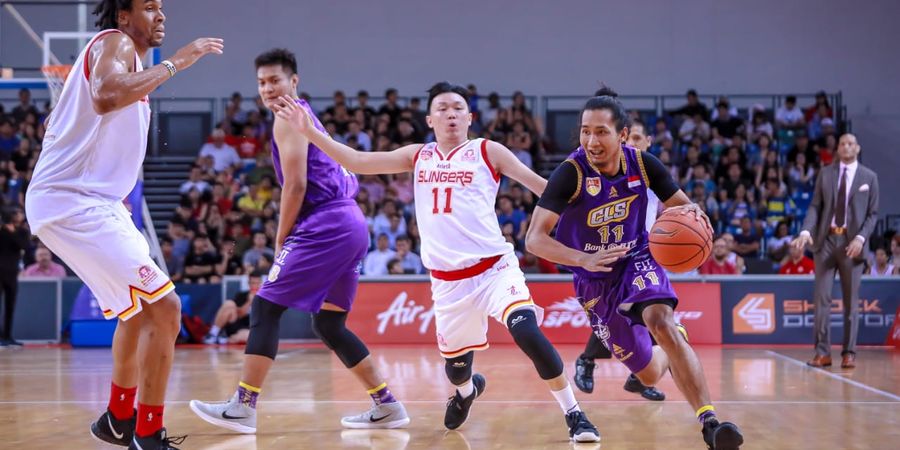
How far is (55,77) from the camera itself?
12.9m

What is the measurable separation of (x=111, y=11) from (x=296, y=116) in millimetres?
1130

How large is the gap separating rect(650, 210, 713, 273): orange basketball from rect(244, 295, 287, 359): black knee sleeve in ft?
7.11

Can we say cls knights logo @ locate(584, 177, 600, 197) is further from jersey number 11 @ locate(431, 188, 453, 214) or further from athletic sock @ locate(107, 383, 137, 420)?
athletic sock @ locate(107, 383, 137, 420)

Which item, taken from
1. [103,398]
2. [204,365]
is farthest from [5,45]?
[103,398]

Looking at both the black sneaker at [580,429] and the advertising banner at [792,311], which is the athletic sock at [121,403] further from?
the advertising banner at [792,311]

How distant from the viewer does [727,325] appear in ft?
43.1

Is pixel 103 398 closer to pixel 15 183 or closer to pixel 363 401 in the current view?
pixel 363 401

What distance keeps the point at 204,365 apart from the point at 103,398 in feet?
9.51

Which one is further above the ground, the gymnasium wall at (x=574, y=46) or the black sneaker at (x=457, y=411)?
the gymnasium wall at (x=574, y=46)

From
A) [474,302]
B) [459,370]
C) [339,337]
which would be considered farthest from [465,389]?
[339,337]

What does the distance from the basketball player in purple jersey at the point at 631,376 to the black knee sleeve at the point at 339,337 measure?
1.91m

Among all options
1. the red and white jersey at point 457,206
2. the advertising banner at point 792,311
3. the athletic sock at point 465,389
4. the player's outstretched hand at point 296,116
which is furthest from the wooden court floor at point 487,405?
the advertising banner at point 792,311

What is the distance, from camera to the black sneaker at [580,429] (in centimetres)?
521

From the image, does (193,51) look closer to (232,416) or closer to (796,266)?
(232,416)
